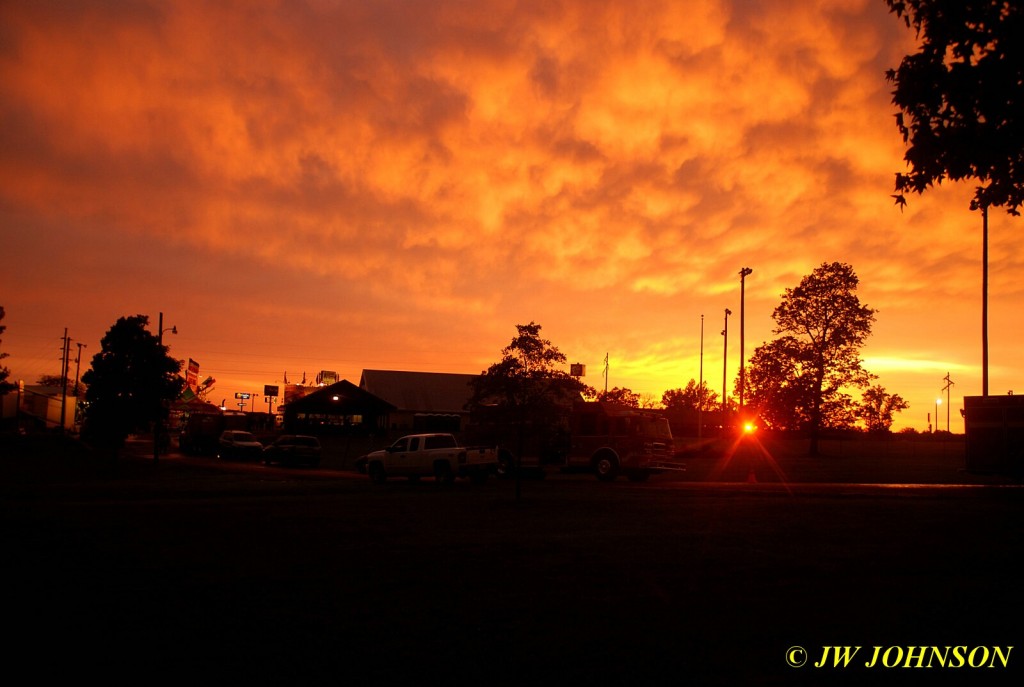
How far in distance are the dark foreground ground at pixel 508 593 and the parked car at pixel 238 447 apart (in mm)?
33032

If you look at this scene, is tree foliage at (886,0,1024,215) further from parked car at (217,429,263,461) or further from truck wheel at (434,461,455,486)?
parked car at (217,429,263,461)

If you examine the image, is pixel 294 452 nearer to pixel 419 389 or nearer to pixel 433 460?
pixel 433 460

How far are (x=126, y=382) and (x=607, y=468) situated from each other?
2784 centimetres

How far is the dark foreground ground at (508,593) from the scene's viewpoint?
6.57 meters

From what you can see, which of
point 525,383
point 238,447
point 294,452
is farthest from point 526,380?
point 238,447

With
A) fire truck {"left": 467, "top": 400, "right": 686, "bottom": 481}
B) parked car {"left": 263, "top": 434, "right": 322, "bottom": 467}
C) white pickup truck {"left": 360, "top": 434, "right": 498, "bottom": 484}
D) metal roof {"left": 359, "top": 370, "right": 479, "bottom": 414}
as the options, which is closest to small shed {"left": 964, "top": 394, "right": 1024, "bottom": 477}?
fire truck {"left": 467, "top": 400, "right": 686, "bottom": 481}

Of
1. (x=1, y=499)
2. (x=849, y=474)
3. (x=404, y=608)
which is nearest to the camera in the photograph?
(x=404, y=608)

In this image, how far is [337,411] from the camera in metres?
70.5

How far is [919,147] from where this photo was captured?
36.9 ft

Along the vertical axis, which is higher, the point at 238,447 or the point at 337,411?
the point at 337,411

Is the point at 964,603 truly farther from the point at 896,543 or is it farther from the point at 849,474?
the point at 849,474

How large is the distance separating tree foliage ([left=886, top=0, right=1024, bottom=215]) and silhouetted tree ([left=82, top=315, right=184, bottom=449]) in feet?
135

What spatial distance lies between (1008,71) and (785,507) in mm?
11243

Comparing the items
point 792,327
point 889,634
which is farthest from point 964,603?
point 792,327
